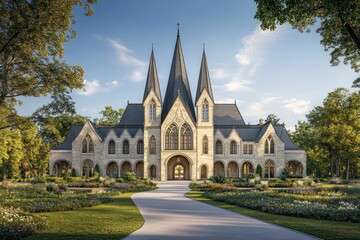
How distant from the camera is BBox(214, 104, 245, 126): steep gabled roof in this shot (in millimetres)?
58594

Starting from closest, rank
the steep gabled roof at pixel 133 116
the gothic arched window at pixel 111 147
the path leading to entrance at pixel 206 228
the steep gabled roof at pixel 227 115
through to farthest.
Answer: the path leading to entrance at pixel 206 228
the gothic arched window at pixel 111 147
the steep gabled roof at pixel 227 115
the steep gabled roof at pixel 133 116

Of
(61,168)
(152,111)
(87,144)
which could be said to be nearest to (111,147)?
(87,144)

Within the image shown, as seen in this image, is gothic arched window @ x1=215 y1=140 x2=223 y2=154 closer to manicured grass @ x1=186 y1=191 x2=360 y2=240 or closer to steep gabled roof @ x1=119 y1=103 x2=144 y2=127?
steep gabled roof @ x1=119 y1=103 x2=144 y2=127

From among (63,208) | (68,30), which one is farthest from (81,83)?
(63,208)

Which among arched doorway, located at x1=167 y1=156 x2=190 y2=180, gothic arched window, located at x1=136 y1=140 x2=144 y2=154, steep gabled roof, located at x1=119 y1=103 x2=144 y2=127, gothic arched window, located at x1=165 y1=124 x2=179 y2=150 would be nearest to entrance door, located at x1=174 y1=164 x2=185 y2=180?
arched doorway, located at x1=167 y1=156 x2=190 y2=180

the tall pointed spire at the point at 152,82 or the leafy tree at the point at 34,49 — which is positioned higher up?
the tall pointed spire at the point at 152,82

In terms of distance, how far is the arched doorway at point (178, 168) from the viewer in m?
54.3

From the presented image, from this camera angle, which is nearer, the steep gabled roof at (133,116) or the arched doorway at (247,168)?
the arched doorway at (247,168)

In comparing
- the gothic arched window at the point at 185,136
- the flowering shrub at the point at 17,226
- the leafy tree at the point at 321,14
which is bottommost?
the flowering shrub at the point at 17,226

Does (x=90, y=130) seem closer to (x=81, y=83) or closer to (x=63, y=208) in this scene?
(x=81, y=83)

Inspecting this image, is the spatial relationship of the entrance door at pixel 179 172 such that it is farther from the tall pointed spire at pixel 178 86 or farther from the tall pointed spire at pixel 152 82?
the tall pointed spire at pixel 152 82

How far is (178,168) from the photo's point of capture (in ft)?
180

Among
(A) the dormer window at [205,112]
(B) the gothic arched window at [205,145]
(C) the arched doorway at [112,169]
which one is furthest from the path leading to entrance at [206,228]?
(C) the arched doorway at [112,169]

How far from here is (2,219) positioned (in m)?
11.0
